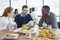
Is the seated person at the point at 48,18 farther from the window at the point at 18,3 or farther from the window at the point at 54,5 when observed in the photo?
the window at the point at 18,3

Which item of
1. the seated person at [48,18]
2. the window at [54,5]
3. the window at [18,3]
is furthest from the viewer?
the window at [18,3]

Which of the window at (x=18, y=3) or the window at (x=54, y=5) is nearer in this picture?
the window at (x=54, y=5)

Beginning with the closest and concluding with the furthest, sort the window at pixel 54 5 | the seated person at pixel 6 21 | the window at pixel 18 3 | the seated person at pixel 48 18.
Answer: the seated person at pixel 6 21, the seated person at pixel 48 18, the window at pixel 54 5, the window at pixel 18 3

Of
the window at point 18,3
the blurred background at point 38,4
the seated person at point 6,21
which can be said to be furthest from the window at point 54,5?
the seated person at point 6,21

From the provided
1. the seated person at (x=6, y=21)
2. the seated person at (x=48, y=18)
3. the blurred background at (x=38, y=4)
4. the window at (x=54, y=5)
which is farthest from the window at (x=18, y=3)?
the seated person at (x=6, y=21)

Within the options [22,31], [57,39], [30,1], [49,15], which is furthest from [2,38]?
[30,1]

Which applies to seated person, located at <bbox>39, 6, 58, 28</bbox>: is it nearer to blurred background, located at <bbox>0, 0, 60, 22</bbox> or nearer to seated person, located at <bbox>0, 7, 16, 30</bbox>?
seated person, located at <bbox>0, 7, 16, 30</bbox>

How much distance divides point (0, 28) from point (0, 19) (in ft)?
0.76

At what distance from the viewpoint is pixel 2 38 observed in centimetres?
257

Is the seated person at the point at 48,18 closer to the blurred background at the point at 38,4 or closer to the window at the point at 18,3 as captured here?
the blurred background at the point at 38,4

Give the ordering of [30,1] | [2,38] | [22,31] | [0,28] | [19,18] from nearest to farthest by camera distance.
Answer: [2,38], [22,31], [0,28], [19,18], [30,1]

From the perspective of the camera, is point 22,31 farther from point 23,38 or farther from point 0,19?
point 0,19

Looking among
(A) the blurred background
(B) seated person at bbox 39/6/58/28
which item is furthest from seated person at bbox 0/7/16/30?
(A) the blurred background

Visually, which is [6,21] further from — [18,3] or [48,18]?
[18,3]
